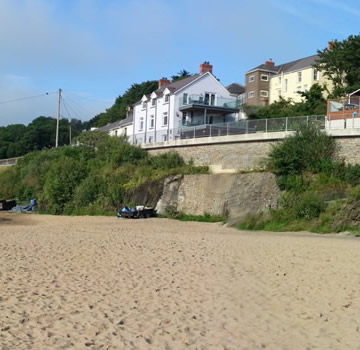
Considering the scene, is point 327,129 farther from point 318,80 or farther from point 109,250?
point 318,80

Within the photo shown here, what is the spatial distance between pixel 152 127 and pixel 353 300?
48.3 m

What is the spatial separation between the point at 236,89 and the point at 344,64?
2949 cm

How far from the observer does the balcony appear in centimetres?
4891

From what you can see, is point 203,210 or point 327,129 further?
point 203,210

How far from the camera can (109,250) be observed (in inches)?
609

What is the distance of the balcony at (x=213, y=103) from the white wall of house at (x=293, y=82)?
11.5 meters

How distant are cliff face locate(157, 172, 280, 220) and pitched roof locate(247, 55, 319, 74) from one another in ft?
117

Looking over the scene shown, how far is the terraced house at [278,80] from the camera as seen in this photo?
196 ft

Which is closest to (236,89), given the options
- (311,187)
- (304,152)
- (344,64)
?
(344,64)

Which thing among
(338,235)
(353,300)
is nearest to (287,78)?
(338,235)

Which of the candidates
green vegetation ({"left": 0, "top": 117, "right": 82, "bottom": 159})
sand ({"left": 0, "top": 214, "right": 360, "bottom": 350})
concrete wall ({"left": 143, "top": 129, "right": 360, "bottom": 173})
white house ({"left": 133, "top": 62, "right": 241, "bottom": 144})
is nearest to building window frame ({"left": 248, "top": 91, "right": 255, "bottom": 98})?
white house ({"left": 133, "top": 62, "right": 241, "bottom": 144})

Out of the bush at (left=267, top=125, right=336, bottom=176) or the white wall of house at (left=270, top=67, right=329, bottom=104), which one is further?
the white wall of house at (left=270, top=67, right=329, bottom=104)

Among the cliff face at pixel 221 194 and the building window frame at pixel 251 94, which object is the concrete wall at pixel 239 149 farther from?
the building window frame at pixel 251 94

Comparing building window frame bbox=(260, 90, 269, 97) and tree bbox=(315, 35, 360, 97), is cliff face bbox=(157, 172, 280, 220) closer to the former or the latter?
tree bbox=(315, 35, 360, 97)
